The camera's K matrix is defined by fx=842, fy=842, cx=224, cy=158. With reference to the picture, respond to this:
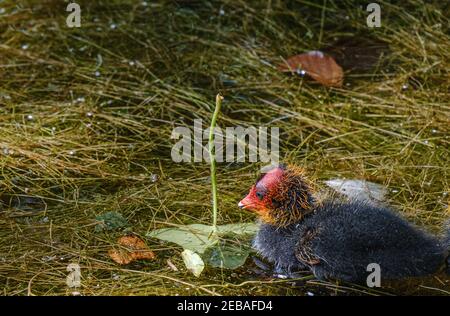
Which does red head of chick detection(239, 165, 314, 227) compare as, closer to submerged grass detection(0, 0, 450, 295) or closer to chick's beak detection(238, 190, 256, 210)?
chick's beak detection(238, 190, 256, 210)

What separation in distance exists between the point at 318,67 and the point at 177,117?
1056mm

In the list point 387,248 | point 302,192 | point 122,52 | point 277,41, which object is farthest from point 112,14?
point 387,248

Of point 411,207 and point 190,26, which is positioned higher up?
point 190,26

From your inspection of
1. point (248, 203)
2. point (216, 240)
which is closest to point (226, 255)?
point (216, 240)

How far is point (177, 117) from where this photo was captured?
4938mm

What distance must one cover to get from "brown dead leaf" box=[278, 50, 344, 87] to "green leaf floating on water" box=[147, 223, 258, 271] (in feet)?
5.45

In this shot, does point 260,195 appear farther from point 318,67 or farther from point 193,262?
point 318,67

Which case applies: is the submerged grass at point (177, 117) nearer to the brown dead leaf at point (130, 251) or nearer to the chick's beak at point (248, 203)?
the brown dead leaf at point (130, 251)

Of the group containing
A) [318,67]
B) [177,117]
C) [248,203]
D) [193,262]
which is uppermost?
[318,67]

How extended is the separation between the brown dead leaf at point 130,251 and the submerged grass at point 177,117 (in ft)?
0.14

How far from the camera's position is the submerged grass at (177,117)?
372 cm
